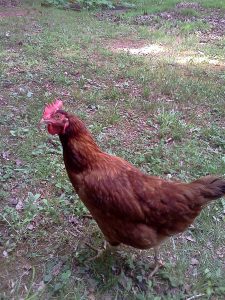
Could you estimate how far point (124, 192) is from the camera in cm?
290

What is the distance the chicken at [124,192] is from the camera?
9.40 feet

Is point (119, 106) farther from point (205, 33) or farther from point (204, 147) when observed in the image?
point (205, 33)

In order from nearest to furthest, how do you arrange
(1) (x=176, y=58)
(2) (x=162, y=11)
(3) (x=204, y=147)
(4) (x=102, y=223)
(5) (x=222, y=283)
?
1. (4) (x=102, y=223)
2. (5) (x=222, y=283)
3. (3) (x=204, y=147)
4. (1) (x=176, y=58)
5. (2) (x=162, y=11)

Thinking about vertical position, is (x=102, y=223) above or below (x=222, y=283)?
above

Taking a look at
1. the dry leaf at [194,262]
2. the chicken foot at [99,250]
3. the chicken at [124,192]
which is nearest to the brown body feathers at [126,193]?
the chicken at [124,192]

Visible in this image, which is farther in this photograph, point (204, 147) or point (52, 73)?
point (52, 73)

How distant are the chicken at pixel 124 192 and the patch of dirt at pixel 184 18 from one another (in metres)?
8.23

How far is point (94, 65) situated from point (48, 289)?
5017 millimetres

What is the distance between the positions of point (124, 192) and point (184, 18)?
33.3 feet

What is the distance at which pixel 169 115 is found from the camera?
5.65m

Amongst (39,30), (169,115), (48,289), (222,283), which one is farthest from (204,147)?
(39,30)

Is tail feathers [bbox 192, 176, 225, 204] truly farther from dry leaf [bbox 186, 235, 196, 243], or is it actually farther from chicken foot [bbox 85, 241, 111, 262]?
chicken foot [bbox 85, 241, 111, 262]

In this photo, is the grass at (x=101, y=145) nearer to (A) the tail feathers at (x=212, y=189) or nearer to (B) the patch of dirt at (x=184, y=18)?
(A) the tail feathers at (x=212, y=189)

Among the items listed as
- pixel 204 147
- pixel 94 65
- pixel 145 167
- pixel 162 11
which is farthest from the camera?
pixel 162 11
